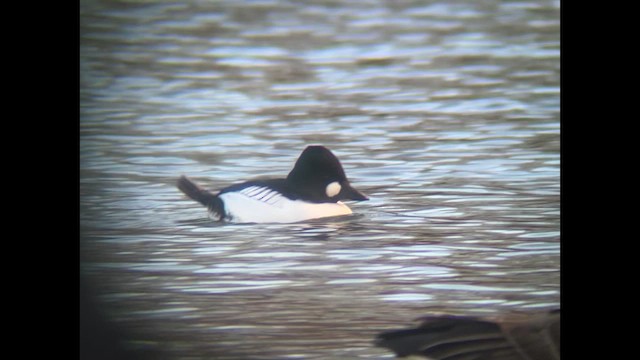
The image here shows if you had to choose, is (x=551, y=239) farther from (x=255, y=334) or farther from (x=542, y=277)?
(x=255, y=334)

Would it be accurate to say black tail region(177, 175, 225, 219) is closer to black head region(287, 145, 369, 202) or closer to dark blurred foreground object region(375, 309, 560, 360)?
black head region(287, 145, 369, 202)

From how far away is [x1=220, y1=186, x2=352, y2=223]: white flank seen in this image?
7.68 feet

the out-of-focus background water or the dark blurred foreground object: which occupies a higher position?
the out-of-focus background water

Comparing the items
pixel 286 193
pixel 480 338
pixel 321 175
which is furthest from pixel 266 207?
pixel 480 338

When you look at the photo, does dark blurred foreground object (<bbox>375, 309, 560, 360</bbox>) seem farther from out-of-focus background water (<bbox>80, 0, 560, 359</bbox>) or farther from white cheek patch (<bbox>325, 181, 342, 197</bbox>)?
white cheek patch (<bbox>325, 181, 342, 197</bbox>)

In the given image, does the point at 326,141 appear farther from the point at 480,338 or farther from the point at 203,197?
the point at 480,338

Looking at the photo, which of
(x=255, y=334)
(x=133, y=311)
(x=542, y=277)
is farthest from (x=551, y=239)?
(x=133, y=311)

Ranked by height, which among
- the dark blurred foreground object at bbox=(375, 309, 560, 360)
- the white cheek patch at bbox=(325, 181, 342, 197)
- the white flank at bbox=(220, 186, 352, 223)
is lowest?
the dark blurred foreground object at bbox=(375, 309, 560, 360)

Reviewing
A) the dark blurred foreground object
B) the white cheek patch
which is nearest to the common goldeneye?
the white cheek patch

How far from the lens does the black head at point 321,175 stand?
235 centimetres

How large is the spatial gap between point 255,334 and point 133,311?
1.16 ft

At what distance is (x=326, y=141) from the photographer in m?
2.36

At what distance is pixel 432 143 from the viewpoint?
93.2 inches

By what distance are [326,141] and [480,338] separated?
27.9 inches
